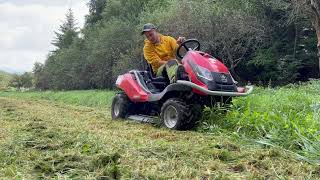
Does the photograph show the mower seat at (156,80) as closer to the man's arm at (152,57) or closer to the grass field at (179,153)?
the man's arm at (152,57)

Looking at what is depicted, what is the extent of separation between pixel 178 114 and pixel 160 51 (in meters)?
1.71

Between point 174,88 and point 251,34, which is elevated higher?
point 251,34

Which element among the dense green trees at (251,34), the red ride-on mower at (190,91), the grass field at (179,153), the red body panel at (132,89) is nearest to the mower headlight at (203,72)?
the red ride-on mower at (190,91)

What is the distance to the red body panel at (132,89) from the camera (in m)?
7.55

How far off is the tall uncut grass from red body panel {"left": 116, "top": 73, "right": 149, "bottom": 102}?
1.29 meters

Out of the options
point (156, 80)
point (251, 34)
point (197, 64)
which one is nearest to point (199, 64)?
point (197, 64)

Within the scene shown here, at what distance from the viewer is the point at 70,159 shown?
12.2 feet

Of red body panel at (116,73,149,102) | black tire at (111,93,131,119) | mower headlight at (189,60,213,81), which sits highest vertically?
mower headlight at (189,60,213,81)

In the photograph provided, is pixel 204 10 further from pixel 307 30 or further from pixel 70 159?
pixel 70 159

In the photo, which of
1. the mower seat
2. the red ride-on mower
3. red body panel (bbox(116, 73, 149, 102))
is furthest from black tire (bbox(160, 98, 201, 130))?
the mower seat

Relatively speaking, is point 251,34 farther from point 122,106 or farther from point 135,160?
point 135,160

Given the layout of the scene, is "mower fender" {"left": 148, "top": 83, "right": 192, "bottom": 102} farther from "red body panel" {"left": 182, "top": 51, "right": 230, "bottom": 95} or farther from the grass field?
the grass field

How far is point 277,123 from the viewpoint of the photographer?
5254 millimetres

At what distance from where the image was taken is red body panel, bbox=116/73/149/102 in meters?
7.55
